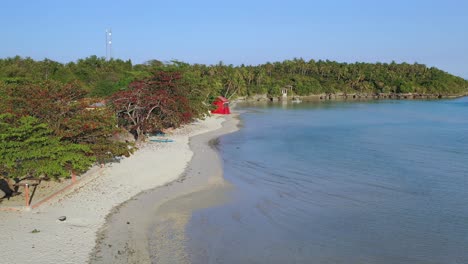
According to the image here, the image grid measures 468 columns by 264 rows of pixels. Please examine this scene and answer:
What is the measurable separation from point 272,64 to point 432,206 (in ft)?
374

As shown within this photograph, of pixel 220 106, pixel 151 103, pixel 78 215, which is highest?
pixel 151 103

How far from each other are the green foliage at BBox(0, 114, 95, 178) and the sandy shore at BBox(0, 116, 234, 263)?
1.34 meters

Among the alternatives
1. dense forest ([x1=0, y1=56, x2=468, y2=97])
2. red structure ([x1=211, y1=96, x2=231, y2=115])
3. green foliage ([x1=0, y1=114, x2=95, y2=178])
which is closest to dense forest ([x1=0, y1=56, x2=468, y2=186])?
green foliage ([x1=0, y1=114, x2=95, y2=178])

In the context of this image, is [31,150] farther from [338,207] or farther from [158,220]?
[338,207]

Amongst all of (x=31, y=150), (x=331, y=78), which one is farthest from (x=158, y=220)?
(x=331, y=78)

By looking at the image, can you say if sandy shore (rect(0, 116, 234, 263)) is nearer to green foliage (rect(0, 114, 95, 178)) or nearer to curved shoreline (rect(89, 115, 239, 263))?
curved shoreline (rect(89, 115, 239, 263))

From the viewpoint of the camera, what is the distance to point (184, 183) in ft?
62.3

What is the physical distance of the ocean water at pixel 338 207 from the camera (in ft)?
40.0

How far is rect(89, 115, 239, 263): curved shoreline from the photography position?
1129 centimetres

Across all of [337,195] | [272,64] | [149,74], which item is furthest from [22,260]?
[272,64]

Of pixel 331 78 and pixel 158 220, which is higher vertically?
pixel 331 78

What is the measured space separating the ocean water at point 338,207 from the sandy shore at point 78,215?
2934mm

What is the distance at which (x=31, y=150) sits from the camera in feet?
45.9

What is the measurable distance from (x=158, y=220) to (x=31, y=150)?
15.7ft
